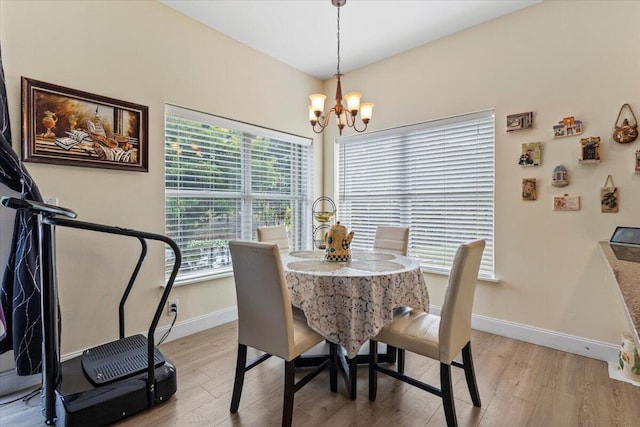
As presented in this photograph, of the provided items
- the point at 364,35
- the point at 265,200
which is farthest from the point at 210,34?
the point at 265,200

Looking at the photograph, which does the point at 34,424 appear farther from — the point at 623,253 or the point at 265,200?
the point at 623,253

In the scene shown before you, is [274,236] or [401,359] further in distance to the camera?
[274,236]

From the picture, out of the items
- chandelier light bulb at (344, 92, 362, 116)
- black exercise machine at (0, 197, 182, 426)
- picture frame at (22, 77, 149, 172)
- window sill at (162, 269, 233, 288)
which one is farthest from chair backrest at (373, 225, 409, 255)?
picture frame at (22, 77, 149, 172)

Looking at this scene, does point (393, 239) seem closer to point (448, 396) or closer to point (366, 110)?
point (366, 110)

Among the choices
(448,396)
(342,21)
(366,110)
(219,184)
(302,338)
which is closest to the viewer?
(448,396)

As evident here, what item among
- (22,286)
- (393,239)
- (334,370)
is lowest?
(334,370)

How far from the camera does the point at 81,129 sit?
7.44ft

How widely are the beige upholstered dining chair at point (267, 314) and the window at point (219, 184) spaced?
137 cm

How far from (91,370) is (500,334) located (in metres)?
3.19

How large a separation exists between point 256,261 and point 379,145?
2.64m

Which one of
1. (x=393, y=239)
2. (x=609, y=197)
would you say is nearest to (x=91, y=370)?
(x=393, y=239)

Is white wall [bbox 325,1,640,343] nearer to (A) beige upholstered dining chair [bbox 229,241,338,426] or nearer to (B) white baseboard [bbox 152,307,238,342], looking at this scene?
(A) beige upholstered dining chair [bbox 229,241,338,426]

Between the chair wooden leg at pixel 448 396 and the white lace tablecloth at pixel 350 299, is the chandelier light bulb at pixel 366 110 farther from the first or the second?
the chair wooden leg at pixel 448 396

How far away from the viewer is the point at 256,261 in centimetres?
163
